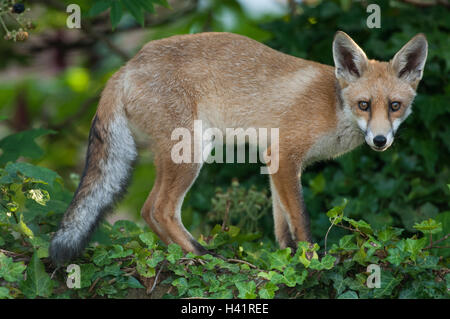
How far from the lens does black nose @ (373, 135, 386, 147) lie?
3.96 metres

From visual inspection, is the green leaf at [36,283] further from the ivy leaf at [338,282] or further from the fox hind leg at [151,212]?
the ivy leaf at [338,282]

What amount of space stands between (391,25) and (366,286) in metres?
3.68

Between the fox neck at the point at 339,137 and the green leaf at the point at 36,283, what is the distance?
7.15 ft

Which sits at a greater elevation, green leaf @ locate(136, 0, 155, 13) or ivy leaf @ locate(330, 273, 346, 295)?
green leaf @ locate(136, 0, 155, 13)

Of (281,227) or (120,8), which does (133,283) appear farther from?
(120,8)

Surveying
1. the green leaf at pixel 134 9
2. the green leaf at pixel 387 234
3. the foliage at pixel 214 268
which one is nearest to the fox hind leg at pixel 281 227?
the foliage at pixel 214 268

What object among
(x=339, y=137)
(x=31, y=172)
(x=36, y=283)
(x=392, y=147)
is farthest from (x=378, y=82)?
(x=36, y=283)

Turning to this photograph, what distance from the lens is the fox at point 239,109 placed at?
4.19 metres

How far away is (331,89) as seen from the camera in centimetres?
469

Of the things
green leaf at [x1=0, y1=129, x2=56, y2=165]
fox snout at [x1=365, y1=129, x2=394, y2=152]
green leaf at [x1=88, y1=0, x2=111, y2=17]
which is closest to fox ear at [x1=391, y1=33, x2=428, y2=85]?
fox snout at [x1=365, y1=129, x2=394, y2=152]

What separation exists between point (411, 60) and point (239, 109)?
55.4 inches

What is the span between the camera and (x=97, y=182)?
13.2ft

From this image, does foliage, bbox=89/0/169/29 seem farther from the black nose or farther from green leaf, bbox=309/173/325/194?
green leaf, bbox=309/173/325/194

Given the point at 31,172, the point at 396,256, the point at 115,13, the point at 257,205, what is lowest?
the point at 396,256
